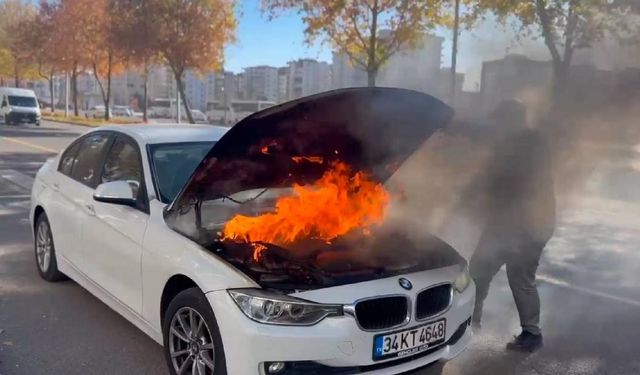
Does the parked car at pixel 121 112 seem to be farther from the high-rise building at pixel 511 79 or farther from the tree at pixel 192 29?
the high-rise building at pixel 511 79

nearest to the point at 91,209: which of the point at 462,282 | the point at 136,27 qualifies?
the point at 462,282

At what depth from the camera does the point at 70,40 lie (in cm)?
3612

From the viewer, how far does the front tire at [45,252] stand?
15.6 ft

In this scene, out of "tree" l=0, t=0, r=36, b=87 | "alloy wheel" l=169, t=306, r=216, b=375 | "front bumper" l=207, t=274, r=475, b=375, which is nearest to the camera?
"front bumper" l=207, t=274, r=475, b=375

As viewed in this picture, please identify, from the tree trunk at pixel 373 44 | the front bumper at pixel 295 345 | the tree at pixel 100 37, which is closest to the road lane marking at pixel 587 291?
the front bumper at pixel 295 345

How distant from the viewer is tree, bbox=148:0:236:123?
27375 millimetres

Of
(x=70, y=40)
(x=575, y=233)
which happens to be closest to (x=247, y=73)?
(x=70, y=40)

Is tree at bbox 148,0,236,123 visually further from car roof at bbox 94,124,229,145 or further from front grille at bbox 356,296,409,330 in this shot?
front grille at bbox 356,296,409,330

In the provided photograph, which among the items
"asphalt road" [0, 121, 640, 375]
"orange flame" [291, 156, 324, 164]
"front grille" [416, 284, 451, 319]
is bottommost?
"asphalt road" [0, 121, 640, 375]

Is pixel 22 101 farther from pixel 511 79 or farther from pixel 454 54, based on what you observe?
pixel 511 79

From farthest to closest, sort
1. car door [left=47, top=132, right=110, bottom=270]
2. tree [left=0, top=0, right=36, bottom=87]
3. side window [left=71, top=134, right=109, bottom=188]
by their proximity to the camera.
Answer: tree [left=0, top=0, right=36, bottom=87], side window [left=71, top=134, right=109, bottom=188], car door [left=47, top=132, right=110, bottom=270]

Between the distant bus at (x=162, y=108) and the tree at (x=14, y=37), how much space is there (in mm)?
13166

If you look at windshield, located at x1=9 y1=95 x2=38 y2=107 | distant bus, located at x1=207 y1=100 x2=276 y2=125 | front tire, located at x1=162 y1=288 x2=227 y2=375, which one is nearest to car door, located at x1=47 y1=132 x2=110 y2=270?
front tire, located at x1=162 y1=288 x2=227 y2=375

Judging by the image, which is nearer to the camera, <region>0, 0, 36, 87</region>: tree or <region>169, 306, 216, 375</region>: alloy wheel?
<region>169, 306, 216, 375</region>: alloy wheel
